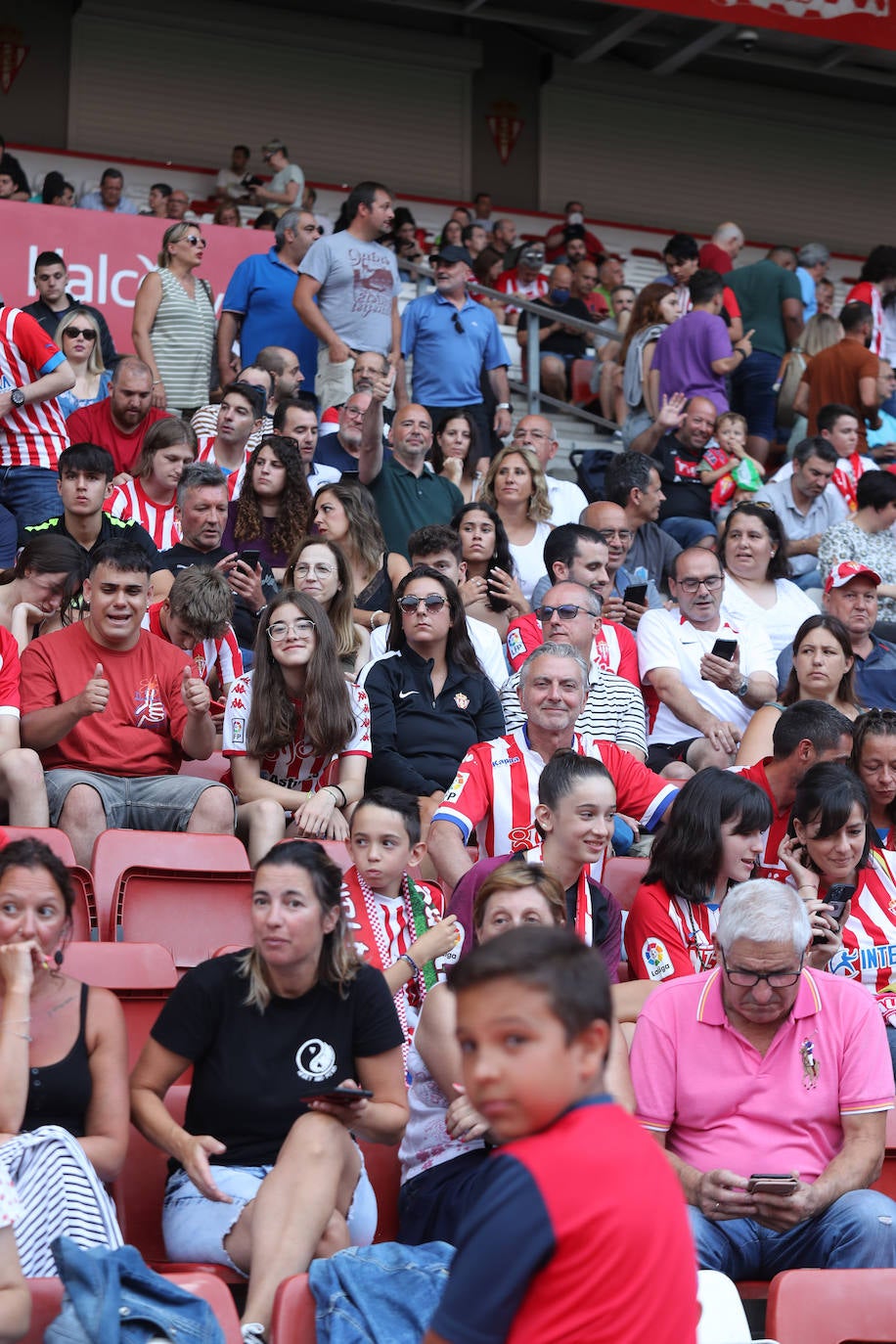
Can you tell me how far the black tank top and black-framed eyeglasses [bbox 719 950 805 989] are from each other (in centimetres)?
125

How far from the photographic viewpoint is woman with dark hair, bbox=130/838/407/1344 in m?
2.96

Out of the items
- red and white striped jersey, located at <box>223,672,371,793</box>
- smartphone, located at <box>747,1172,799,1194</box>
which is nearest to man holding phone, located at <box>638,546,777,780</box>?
red and white striped jersey, located at <box>223,672,371,793</box>

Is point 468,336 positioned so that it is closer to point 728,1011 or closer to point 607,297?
point 607,297

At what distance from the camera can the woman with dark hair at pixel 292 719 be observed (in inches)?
188

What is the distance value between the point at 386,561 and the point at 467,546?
320mm

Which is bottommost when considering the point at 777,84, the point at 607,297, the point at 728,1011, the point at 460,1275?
the point at 728,1011

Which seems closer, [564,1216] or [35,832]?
[564,1216]

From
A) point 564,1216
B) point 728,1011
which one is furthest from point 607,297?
point 564,1216

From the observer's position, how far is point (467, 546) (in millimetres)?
6418

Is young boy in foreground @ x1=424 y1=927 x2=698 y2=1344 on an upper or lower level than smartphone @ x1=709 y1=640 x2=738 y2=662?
lower

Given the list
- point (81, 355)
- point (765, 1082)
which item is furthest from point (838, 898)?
point (81, 355)

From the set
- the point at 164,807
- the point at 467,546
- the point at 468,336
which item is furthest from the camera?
the point at 468,336

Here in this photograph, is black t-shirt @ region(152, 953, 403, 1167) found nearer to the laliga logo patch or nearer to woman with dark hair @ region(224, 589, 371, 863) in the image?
the laliga logo patch

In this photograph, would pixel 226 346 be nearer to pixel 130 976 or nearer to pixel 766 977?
pixel 130 976
